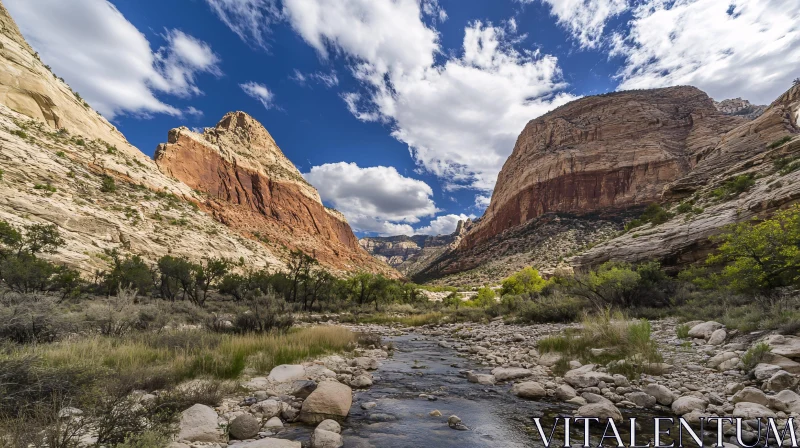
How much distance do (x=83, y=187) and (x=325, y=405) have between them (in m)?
49.5

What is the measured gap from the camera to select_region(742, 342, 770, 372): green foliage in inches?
283

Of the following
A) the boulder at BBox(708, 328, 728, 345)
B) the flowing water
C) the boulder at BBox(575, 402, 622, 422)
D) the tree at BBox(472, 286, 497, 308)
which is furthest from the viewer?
the tree at BBox(472, 286, 497, 308)

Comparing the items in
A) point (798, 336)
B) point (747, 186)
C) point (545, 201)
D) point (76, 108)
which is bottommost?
point (798, 336)

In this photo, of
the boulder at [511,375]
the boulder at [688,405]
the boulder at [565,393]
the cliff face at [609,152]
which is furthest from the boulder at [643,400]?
the cliff face at [609,152]

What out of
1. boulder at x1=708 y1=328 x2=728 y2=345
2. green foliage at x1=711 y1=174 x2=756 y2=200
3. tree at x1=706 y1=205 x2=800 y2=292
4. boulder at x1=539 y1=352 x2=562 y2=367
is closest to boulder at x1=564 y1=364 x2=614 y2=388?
boulder at x1=539 y1=352 x2=562 y2=367

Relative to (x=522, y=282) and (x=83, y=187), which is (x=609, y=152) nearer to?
(x=522, y=282)

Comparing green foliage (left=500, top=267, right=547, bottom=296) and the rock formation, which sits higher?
the rock formation

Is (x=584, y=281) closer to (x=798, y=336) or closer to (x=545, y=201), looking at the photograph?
(x=798, y=336)

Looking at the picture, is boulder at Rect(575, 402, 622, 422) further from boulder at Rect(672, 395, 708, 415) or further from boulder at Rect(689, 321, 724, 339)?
boulder at Rect(689, 321, 724, 339)

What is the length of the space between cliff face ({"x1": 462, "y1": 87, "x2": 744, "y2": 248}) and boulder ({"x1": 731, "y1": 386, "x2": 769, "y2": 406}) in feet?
331

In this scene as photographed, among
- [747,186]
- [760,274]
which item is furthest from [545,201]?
[760,274]

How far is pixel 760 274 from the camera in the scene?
1218 cm

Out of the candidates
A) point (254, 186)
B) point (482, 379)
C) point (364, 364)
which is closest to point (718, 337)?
point (482, 379)

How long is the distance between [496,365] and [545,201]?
119675 mm
